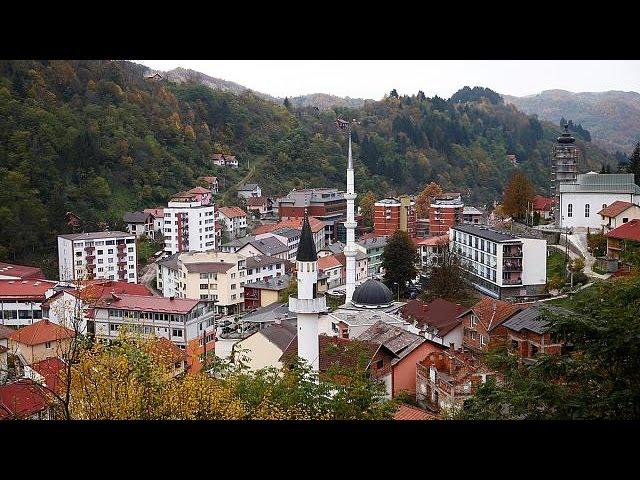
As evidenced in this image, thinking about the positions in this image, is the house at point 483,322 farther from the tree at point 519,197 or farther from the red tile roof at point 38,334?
the tree at point 519,197

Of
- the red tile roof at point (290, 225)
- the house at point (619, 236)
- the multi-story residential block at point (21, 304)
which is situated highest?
the house at point (619, 236)

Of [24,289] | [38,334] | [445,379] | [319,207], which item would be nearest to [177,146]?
[319,207]

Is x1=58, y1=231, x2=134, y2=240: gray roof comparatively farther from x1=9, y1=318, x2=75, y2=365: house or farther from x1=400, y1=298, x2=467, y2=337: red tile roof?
x1=400, y1=298, x2=467, y2=337: red tile roof

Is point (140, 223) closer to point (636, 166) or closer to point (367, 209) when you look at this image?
point (367, 209)

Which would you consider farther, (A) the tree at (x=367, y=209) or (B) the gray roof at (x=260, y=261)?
(A) the tree at (x=367, y=209)

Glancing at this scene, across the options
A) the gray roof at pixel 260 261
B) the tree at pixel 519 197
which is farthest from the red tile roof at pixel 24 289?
the tree at pixel 519 197
